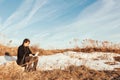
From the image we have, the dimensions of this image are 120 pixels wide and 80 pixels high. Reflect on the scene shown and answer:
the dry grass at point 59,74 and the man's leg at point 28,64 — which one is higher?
the man's leg at point 28,64

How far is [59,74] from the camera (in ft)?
35.7

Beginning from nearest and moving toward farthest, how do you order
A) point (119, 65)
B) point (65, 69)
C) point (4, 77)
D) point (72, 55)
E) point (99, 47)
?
point (4, 77) < point (65, 69) < point (119, 65) < point (72, 55) < point (99, 47)

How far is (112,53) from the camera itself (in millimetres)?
17703

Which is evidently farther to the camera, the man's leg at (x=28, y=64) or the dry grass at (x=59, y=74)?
the man's leg at (x=28, y=64)

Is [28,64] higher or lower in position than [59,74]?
higher

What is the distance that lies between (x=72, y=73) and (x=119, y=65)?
3.45 metres

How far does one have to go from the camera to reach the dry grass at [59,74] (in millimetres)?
7876

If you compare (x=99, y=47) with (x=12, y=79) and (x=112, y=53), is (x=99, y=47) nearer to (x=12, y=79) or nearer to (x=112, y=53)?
(x=112, y=53)

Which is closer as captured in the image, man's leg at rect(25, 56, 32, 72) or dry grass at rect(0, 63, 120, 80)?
dry grass at rect(0, 63, 120, 80)

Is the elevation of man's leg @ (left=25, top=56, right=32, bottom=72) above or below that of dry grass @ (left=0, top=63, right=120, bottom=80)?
above

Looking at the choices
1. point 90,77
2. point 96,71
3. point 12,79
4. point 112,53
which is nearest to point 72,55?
point 112,53

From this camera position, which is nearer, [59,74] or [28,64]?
[28,64]

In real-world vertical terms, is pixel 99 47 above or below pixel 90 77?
above

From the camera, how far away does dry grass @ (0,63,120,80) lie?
7.88 meters
